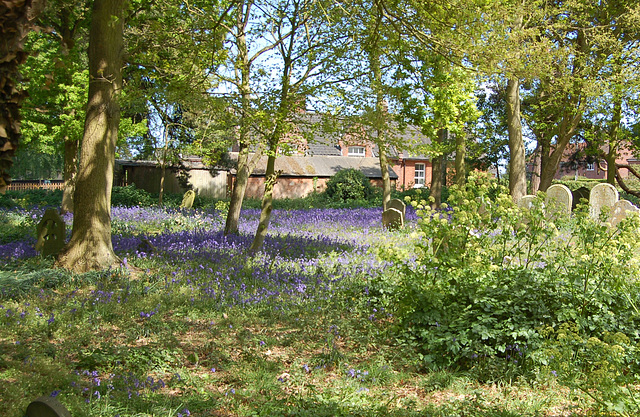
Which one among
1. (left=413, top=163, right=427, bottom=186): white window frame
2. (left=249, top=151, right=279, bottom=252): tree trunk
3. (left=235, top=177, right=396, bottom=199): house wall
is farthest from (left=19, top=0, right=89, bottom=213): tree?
(left=413, top=163, right=427, bottom=186): white window frame

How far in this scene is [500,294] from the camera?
17.2 feet

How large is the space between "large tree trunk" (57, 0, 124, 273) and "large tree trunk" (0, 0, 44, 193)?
6.70 meters

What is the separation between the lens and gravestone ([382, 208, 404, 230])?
14727mm

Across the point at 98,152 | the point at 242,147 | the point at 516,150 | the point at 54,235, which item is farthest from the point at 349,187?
the point at 98,152

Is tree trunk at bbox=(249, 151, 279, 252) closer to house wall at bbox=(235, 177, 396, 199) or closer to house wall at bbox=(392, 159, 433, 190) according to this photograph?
house wall at bbox=(235, 177, 396, 199)

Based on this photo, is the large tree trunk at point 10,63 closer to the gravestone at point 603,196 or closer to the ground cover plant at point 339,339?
the ground cover plant at point 339,339

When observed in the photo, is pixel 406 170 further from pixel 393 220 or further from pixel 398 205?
pixel 393 220

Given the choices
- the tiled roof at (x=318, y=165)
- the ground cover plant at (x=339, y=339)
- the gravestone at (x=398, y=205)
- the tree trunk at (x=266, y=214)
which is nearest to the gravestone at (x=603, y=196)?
the gravestone at (x=398, y=205)

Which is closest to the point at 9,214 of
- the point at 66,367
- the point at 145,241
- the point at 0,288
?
the point at 145,241

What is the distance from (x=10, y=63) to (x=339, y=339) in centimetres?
469

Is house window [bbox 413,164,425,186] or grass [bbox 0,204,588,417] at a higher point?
house window [bbox 413,164,425,186]

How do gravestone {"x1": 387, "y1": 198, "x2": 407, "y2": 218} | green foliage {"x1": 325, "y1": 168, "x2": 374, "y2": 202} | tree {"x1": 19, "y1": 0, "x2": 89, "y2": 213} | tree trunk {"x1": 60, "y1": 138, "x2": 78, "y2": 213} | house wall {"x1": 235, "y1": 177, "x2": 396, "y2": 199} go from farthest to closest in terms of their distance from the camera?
house wall {"x1": 235, "y1": 177, "x2": 396, "y2": 199}
green foliage {"x1": 325, "y1": 168, "x2": 374, "y2": 202}
tree trunk {"x1": 60, "y1": 138, "x2": 78, "y2": 213}
gravestone {"x1": 387, "y1": 198, "x2": 407, "y2": 218}
tree {"x1": 19, "y1": 0, "x2": 89, "y2": 213}

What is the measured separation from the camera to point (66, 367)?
4.48 m

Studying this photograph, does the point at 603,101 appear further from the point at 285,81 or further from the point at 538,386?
the point at 538,386
